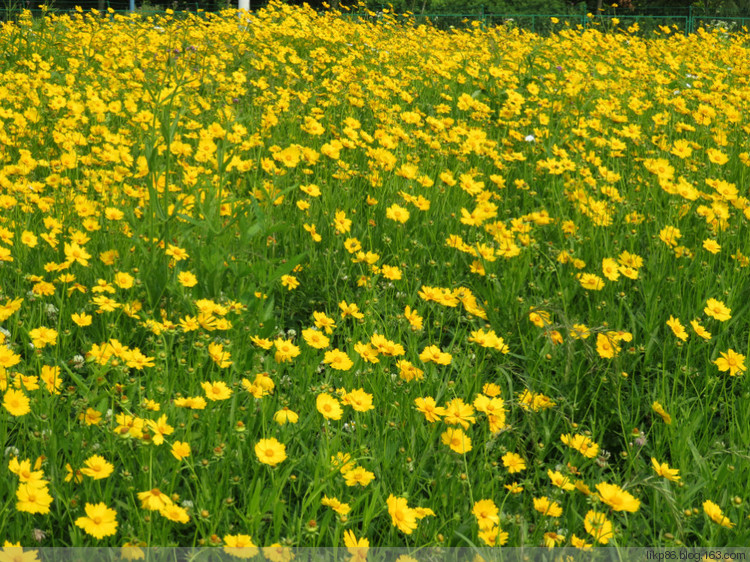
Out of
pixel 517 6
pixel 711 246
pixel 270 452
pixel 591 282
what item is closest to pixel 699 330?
pixel 591 282

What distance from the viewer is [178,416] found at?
140cm

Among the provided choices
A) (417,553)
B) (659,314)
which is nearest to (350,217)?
(659,314)

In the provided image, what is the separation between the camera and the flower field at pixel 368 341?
124 centimetres

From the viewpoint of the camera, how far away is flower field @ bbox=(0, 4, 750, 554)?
124cm

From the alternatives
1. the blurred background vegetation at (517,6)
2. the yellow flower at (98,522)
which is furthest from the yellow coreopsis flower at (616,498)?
the blurred background vegetation at (517,6)

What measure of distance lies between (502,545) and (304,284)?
1234mm

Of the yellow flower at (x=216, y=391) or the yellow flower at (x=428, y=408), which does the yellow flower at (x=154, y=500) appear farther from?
the yellow flower at (x=428, y=408)

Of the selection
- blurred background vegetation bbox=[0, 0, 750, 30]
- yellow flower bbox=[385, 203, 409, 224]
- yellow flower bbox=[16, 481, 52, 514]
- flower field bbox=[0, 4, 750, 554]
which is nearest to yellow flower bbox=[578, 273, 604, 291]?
flower field bbox=[0, 4, 750, 554]

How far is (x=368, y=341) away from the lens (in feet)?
6.08

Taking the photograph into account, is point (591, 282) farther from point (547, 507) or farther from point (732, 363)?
point (547, 507)

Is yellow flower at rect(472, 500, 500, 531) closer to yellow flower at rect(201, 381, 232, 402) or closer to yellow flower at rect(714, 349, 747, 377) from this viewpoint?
yellow flower at rect(201, 381, 232, 402)

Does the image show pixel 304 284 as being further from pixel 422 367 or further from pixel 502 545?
pixel 502 545

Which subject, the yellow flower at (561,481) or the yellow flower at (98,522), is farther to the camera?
the yellow flower at (561,481)

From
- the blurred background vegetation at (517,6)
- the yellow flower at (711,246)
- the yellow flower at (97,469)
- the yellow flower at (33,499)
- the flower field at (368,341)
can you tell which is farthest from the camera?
the blurred background vegetation at (517,6)
